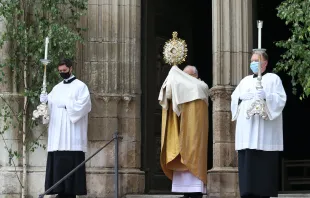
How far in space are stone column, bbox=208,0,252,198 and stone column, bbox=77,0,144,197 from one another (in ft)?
4.07

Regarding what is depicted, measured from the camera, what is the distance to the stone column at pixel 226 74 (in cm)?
1502

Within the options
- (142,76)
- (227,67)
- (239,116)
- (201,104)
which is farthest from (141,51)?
(239,116)

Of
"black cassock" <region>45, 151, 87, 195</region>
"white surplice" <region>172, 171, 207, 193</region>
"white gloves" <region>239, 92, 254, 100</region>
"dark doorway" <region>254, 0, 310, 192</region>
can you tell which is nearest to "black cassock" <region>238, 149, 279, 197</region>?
"white gloves" <region>239, 92, 254, 100</region>

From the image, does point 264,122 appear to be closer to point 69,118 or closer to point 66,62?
point 69,118

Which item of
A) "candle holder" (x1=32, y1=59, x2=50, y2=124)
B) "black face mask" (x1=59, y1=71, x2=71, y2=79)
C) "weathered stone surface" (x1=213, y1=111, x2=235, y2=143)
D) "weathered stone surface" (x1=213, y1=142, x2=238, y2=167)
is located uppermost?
"black face mask" (x1=59, y1=71, x2=71, y2=79)

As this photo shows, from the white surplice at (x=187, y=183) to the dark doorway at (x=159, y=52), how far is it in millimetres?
2331

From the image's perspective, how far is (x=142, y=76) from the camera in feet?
53.6

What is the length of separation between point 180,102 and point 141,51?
9.46ft

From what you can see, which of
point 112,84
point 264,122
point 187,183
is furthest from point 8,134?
point 264,122

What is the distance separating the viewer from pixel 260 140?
1226cm

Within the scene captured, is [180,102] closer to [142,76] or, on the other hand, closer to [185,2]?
[142,76]

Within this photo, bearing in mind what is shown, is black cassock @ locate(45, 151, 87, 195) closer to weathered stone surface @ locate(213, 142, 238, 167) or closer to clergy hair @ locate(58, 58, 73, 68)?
clergy hair @ locate(58, 58, 73, 68)

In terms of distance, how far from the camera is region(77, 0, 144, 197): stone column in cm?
1558

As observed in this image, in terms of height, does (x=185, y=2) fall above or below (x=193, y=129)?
above
